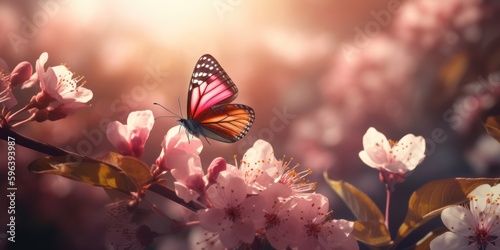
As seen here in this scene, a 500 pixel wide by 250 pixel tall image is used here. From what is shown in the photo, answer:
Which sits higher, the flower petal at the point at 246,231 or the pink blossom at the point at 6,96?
the pink blossom at the point at 6,96

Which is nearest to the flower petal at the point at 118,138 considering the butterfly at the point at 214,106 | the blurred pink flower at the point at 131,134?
the blurred pink flower at the point at 131,134

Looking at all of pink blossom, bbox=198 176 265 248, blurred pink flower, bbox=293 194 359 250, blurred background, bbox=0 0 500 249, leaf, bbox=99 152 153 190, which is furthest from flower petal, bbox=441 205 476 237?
blurred background, bbox=0 0 500 249

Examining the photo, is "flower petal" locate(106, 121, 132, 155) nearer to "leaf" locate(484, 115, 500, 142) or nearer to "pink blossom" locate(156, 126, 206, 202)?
"pink blossom" locate(156, 126, 206, 202)

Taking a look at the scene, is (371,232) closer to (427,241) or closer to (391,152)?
(427,241)

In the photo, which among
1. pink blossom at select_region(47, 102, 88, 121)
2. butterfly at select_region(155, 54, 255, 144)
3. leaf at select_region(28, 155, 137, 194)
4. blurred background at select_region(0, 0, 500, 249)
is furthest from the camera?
blurred background at select_region(0, 0, 500, 249)

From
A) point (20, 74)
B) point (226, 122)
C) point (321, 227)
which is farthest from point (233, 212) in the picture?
point (20, 74)

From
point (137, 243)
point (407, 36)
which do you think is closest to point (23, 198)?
point (137, 243)

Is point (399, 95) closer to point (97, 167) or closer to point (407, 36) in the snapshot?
point (407, 36)

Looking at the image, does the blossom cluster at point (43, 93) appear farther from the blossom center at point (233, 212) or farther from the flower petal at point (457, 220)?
the flower petal at point (457, 220)
